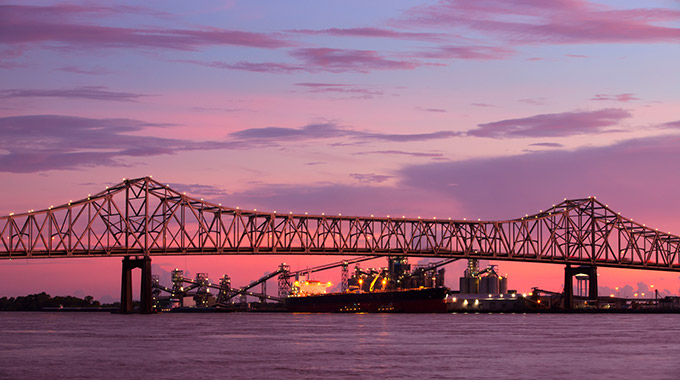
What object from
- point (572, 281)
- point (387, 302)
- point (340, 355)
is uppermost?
point (572, 281)

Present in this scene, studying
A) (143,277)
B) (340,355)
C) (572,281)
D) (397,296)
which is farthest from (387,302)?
(340,355)

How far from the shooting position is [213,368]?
185 ft

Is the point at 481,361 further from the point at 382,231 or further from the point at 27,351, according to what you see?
the point at 382,231

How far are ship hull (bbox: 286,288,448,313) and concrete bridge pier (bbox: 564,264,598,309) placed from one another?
2603cm

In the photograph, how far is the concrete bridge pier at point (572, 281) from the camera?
7515 inches

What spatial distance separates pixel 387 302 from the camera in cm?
18188

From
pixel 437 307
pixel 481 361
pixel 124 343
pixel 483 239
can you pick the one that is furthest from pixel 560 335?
pixel 483 239

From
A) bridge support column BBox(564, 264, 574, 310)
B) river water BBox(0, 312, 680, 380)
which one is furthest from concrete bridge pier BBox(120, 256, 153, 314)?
bridge support column BBox(564, 264, 574, 310)

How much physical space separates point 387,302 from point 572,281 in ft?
120

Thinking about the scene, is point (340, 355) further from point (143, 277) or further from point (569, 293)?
point (569, 293)

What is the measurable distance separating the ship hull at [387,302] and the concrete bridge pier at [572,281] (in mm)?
26026

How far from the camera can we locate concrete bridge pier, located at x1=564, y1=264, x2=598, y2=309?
190875 millimetres

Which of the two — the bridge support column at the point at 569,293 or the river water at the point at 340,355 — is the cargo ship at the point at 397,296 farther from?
the river water at the point at 340,355

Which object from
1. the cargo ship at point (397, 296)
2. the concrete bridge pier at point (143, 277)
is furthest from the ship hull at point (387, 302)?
the concrete bridge pier at point (143, 277)
